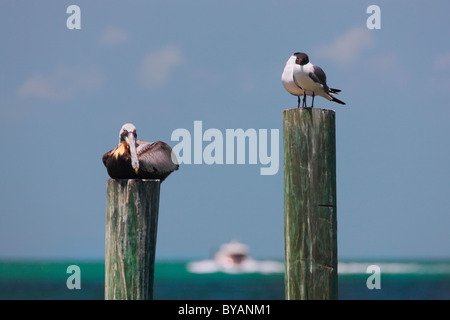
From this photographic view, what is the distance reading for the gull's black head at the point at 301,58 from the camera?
7.14m

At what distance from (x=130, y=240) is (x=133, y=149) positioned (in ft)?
4.82

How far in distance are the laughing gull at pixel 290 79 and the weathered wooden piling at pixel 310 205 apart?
1287mm

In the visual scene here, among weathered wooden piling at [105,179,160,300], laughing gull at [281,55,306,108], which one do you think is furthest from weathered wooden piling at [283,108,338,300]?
laughing gull at [281,55,306,108]

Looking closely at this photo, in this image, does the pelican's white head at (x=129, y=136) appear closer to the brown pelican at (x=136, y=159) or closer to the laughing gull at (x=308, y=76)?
the brown pelican at (x=136, y=159)

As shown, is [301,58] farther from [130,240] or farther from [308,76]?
[130,240]

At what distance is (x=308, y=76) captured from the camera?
7.17m

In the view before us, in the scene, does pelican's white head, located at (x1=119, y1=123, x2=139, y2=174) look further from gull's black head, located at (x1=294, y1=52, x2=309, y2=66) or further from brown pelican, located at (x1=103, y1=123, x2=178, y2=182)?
gull's black head, located at (x1=294, y1=52, x2=309, y2=66)

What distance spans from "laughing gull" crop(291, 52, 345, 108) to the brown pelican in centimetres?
163

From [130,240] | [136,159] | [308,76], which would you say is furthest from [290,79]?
[130,240]

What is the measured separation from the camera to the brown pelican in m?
7.55

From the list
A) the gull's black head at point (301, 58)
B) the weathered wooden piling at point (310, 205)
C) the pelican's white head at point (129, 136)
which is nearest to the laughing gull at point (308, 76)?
the gull's black head at point (301, 58)
